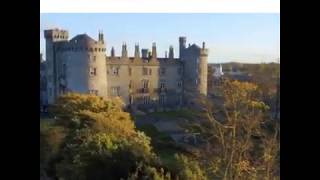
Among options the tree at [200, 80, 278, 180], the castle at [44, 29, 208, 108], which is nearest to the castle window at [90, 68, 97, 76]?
the castle at [44, 29, 208, 108]

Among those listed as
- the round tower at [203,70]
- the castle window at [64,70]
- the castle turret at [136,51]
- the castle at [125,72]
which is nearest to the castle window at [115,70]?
the castle at [125,72]

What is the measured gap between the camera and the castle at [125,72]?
192 centimetres

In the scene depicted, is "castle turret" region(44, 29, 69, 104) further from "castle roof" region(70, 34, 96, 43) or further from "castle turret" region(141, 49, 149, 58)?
"castle turret" region(141, 49, 149, 58)

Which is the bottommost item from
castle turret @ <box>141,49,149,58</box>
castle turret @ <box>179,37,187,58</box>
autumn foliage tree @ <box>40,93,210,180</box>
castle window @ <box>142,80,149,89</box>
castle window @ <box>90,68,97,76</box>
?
autumn foliage tree @ <box>40,93,210,180</box>

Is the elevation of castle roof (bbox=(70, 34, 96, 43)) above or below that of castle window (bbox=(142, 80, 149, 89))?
above

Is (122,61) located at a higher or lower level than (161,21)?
lower

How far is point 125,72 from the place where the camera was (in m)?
1.93

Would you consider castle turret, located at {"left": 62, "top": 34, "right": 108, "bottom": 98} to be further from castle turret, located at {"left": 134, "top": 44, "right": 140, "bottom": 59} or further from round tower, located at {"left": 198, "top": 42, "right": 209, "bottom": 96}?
round tower, located at {"left": 198, "top": 42, "right": 209, "bottom": 96}

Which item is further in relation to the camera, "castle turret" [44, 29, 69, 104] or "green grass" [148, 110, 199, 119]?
"green grass" [148, 110, 199, 119]

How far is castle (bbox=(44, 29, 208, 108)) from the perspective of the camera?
75.5 inches
